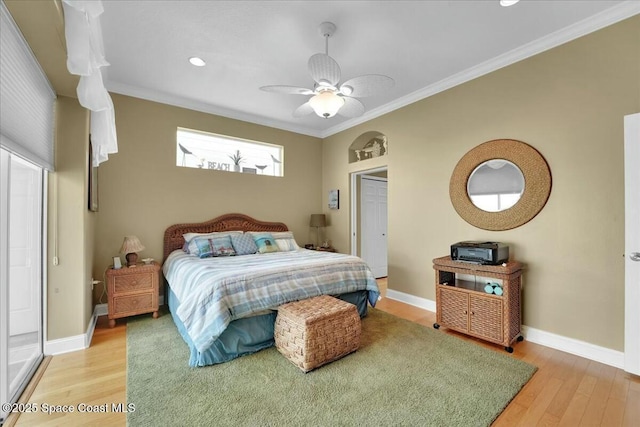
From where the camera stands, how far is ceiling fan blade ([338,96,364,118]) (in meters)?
2.74

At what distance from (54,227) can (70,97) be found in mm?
1230

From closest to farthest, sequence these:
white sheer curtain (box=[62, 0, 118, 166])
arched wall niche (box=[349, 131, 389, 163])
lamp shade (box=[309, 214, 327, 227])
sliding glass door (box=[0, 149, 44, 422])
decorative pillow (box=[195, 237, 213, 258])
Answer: white sheer curtain (box=[62, 0, 118, 166])
sliding glass door (box=[0, 149, 44, 422])
decorative pillow (box=[195, 237, 213, 258])
arched wall niche (box=[349, 131, 389, 163])
lamp shade (box=[309, 214, 327, 227])

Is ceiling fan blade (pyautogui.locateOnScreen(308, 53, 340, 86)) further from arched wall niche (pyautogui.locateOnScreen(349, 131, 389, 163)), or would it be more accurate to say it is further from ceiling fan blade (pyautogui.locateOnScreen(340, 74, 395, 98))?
arched wall niche (pyautogui.locateOnScreen(349, 131, 389, 163))

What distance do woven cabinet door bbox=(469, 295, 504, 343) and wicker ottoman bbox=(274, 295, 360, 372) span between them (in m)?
1.22

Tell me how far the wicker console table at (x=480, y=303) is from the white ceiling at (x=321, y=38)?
2189 mm

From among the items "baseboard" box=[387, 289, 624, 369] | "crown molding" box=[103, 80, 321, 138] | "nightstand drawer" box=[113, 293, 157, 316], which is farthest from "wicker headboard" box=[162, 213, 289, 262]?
"baseboard" box=[387, 289, 624, 369]

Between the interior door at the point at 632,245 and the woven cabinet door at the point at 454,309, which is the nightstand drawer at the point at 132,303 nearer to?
the woven cabinet door at the point at 454,309

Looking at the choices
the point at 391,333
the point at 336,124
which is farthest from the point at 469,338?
the point at 336,124

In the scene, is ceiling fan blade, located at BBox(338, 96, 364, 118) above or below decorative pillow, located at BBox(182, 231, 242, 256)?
above

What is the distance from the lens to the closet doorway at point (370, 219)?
4973 millimetres

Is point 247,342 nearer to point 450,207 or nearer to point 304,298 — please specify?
point 304,298

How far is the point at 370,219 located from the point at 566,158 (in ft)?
10.5

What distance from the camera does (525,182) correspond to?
2.77 metres

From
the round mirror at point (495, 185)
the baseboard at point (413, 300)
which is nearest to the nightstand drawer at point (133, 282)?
the baseboard at point (413, 300)
